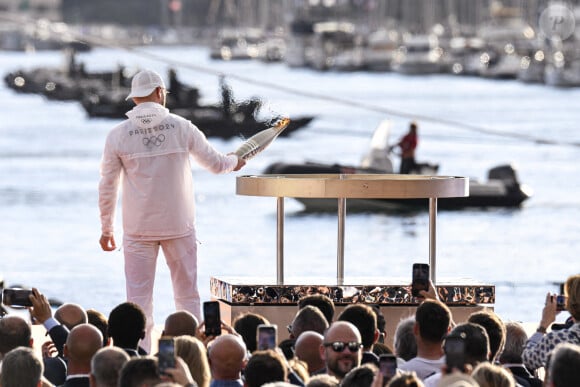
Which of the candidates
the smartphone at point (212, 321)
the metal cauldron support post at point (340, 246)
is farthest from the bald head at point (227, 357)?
the metal cauldron support post at point (340, 246)

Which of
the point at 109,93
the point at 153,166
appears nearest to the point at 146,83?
the point at 153,166

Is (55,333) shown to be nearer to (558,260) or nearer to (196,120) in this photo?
(558,260)

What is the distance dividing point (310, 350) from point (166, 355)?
172 centimetres

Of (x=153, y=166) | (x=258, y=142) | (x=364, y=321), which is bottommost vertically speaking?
(x=364, y=321)

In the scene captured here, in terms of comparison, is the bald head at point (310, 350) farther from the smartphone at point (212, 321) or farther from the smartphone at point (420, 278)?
the smartphone at point (420, 278)

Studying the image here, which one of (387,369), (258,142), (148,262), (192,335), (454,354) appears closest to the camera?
(454,354)

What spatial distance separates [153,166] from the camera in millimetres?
9523

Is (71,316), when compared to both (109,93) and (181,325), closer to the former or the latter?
(181,325)

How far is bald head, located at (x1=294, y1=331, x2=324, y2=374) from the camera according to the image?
760 cm

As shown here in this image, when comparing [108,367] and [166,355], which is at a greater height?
[166,355]

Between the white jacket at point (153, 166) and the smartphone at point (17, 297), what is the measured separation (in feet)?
4.55

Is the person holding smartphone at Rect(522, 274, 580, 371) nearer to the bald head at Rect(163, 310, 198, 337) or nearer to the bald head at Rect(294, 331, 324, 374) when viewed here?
the bald head at Rect(294, 331, 324, 374)

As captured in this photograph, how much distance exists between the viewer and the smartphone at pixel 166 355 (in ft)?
19.5

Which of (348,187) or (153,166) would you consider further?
(348,187)
